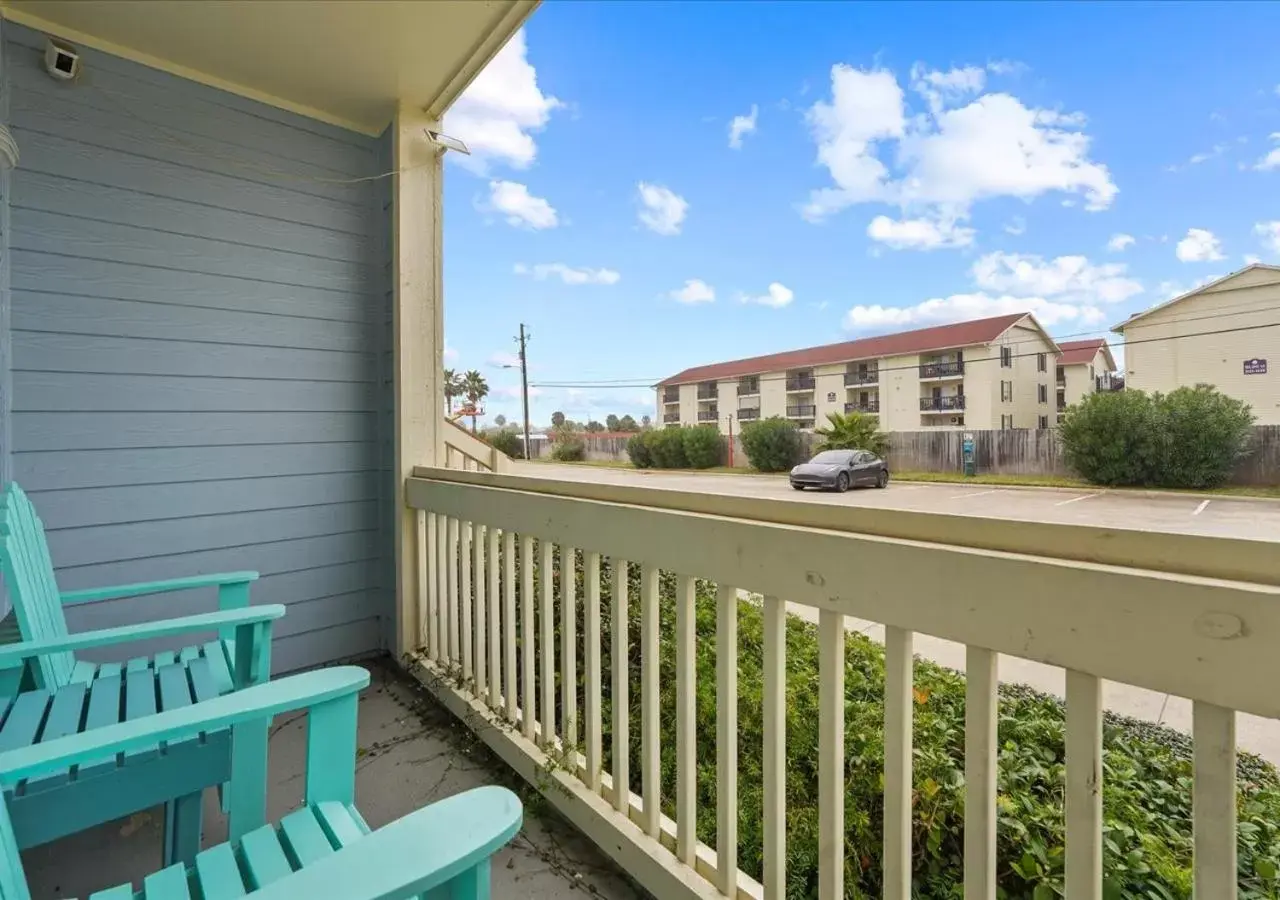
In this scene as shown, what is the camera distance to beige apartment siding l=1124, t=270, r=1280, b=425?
2.31 ft

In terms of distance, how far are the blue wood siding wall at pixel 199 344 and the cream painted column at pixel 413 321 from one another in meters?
0.19

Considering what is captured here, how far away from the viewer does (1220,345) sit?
73 centimetres

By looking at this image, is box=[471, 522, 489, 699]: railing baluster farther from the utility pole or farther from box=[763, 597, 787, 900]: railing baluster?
box=[763, 597, 787, 900]: railing baluster

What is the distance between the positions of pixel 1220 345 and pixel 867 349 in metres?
0.48

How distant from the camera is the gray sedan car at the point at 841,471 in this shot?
3.46ft

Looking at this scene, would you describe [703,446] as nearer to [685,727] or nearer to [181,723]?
[685,727]

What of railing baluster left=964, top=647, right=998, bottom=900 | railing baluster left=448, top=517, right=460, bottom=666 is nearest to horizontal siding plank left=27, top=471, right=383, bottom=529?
railing baluster left=448, top=517, right=460, bottom=666

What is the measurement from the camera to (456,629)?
2420 mm

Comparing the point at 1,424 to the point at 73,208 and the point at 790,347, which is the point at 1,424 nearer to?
the point at 73,208

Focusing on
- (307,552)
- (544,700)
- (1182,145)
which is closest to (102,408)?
(307,552)

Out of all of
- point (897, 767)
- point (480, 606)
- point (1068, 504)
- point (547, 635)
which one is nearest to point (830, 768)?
point (897, 767)

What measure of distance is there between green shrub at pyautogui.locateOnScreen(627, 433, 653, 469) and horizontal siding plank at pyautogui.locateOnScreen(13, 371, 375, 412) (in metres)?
1.86

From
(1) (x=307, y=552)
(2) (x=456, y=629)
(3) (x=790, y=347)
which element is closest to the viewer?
(3) (x=790, y=347)

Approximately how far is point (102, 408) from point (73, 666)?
3.36ft
